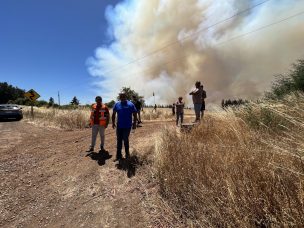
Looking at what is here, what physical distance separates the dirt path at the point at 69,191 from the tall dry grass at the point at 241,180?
0.81m

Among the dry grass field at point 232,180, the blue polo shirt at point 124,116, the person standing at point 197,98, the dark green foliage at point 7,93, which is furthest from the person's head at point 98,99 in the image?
the dark green foliage at point 7,93

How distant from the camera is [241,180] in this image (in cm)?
393

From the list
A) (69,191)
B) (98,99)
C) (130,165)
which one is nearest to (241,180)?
(69,191)

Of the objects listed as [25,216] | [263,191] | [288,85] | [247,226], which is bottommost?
→ [25,216]

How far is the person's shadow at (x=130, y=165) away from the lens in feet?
24.5

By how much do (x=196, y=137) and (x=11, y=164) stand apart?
17.2ft

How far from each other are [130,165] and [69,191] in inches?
67.4

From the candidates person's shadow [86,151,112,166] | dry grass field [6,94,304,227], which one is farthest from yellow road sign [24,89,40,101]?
dry grass field [6,94,304,227]

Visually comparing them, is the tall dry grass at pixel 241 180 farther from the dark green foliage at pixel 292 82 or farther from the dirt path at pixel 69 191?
the dark green foliage at pixel 292 82

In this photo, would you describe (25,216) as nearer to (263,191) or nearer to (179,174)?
(179,174)

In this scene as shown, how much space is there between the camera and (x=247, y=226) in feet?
11.1

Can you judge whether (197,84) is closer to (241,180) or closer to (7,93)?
(241,180)

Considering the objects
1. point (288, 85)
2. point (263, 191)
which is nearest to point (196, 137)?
point (263, 191)

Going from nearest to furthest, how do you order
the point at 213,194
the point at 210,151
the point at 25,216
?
the point at 213,194 < the point at 210,151 < the point at 25,216
